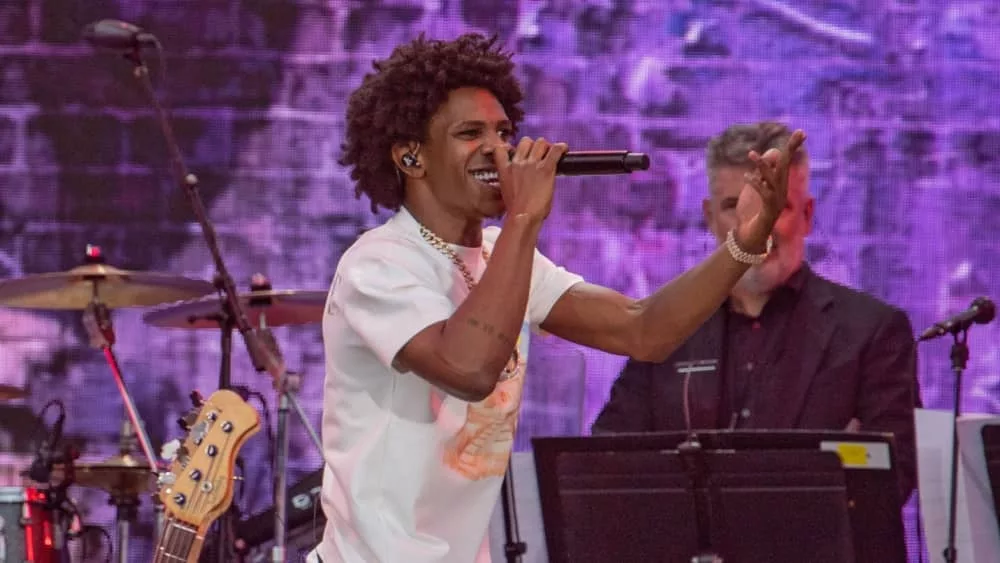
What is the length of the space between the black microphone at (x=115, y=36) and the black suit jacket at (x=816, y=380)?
74.6 inches

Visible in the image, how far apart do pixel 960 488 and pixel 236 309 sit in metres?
2.35

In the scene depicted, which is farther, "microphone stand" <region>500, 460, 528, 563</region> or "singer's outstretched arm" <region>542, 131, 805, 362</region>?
"microphone stand" <region>500, 460, 528, 563</region>

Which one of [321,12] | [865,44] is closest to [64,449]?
[321,12]

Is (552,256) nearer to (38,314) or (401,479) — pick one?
(38,314)

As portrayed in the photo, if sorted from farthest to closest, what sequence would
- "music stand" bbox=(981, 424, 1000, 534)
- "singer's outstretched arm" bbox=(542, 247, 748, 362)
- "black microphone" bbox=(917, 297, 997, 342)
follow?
"black microphone" bbox=(917, 297, 997, 342) < "music stand" bbox=(981, 424, 1000, 534) < "singer's outstretched arm" bbox=(542, 247, 748, 362)

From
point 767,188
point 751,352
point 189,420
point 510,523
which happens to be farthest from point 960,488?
point 189,420

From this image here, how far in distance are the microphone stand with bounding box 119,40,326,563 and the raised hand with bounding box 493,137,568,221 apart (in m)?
1.94

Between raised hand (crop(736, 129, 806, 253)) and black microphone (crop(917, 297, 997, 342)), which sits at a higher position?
raised hand (crop(736, 129, 806, 253))

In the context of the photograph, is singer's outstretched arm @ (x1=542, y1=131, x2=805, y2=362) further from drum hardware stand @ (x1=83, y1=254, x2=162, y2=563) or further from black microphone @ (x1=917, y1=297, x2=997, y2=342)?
drum hardware stand @ (x1=83, y1=254, x2=162, y2=563)

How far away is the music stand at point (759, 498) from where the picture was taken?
3.97 meters

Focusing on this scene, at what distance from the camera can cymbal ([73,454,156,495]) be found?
5.94 m

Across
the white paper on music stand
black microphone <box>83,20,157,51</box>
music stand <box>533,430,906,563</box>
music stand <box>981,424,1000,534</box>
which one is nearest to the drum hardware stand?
black microphone <box>83,20,157,51</box>

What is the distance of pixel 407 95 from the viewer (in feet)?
11.4

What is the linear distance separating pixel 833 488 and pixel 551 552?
2.53 ft
